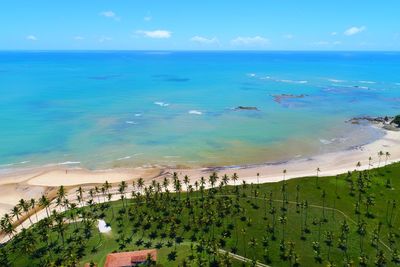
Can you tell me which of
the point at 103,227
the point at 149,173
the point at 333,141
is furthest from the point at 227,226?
the point at 333,141

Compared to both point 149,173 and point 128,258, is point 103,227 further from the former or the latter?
point 149,173

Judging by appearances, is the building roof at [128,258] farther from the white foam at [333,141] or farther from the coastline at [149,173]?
the white foam at [333,141]

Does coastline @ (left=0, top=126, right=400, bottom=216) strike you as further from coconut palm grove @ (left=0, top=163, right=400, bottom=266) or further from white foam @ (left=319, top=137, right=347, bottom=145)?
white foam @ (left=319, top=137, right=347, bottom=145)

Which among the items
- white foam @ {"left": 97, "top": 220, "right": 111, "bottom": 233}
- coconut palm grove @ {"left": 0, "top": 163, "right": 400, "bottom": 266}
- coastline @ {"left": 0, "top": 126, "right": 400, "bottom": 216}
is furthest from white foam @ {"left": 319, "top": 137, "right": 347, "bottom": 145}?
white foam @ {"left": 97, "top": 220, "right": 111, "bottom": 233}

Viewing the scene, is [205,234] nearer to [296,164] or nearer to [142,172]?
[142,172]

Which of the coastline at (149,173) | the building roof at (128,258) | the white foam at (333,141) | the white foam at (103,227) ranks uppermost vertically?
the white foam at (333,141)

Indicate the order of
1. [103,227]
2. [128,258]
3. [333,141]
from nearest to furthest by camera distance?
[128,258] < [103,227] < [333,141]

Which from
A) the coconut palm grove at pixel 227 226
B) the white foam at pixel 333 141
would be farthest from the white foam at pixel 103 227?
the white foam at pixel 333 141
